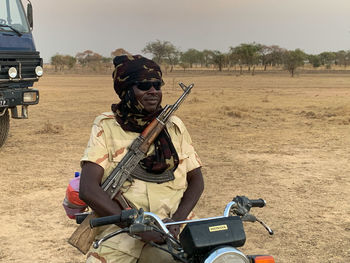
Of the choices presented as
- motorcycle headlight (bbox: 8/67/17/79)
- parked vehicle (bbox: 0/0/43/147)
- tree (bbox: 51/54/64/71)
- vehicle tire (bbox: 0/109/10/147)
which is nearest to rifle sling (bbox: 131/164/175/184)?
parked vehicle (bbox: 0/0/43/147)

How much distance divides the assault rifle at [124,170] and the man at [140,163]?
0.14 ft

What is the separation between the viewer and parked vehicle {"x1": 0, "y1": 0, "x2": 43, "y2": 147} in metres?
6.96

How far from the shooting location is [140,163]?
215 cm

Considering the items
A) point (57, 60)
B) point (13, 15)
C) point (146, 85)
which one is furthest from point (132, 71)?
point (57, 60)

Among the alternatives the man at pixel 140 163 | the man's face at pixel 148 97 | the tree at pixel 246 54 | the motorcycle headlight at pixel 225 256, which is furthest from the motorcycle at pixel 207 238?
the tree at pixel 246 54

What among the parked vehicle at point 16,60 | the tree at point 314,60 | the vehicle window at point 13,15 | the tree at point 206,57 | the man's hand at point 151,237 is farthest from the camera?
the tree at point 206,57

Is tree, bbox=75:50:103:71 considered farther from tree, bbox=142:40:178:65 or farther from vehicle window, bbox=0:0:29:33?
vehicle window, bbox=0:0:29:33

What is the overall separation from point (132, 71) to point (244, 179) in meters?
4.13

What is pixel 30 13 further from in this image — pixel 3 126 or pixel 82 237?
pixel 82 237

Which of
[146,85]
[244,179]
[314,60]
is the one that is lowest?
[244,179]

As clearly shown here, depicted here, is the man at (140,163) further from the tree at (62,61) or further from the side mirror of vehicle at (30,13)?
the tree at (62,61)

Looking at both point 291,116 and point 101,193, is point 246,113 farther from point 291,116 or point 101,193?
point 101,193

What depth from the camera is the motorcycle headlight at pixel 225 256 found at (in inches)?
50.7

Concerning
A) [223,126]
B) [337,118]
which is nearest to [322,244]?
[223,126]
